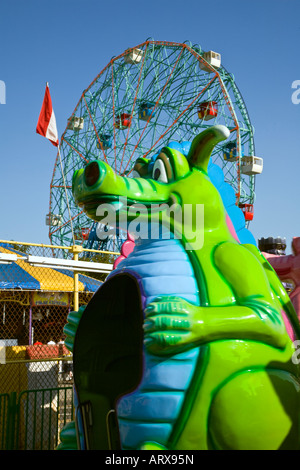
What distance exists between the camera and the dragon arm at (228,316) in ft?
6.10

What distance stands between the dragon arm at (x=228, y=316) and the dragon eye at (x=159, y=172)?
0.46 m

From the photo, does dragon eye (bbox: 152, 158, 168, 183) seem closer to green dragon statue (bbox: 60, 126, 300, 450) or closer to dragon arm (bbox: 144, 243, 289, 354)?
green dragon statue (bbox: 60, 126, 300, 450)

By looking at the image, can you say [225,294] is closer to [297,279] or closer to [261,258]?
[261,258]

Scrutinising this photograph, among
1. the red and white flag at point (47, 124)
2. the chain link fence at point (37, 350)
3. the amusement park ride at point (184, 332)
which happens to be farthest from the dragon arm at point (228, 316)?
the red and white flag at point (47, 124)

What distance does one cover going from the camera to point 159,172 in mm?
2404

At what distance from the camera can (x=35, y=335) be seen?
1372 centimetres

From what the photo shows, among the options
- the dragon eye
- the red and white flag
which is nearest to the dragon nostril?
the dragon eye

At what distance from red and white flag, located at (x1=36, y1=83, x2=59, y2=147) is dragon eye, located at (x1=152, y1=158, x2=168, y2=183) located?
218 inches

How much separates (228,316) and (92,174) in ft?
2.83

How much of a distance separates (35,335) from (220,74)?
14.1m

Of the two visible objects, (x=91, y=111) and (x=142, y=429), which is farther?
(x=91, y=111)

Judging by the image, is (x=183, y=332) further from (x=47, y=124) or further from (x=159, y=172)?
(x=47, y=124)

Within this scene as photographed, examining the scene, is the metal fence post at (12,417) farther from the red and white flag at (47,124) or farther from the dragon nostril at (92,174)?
the red and white flag at (47,124)
